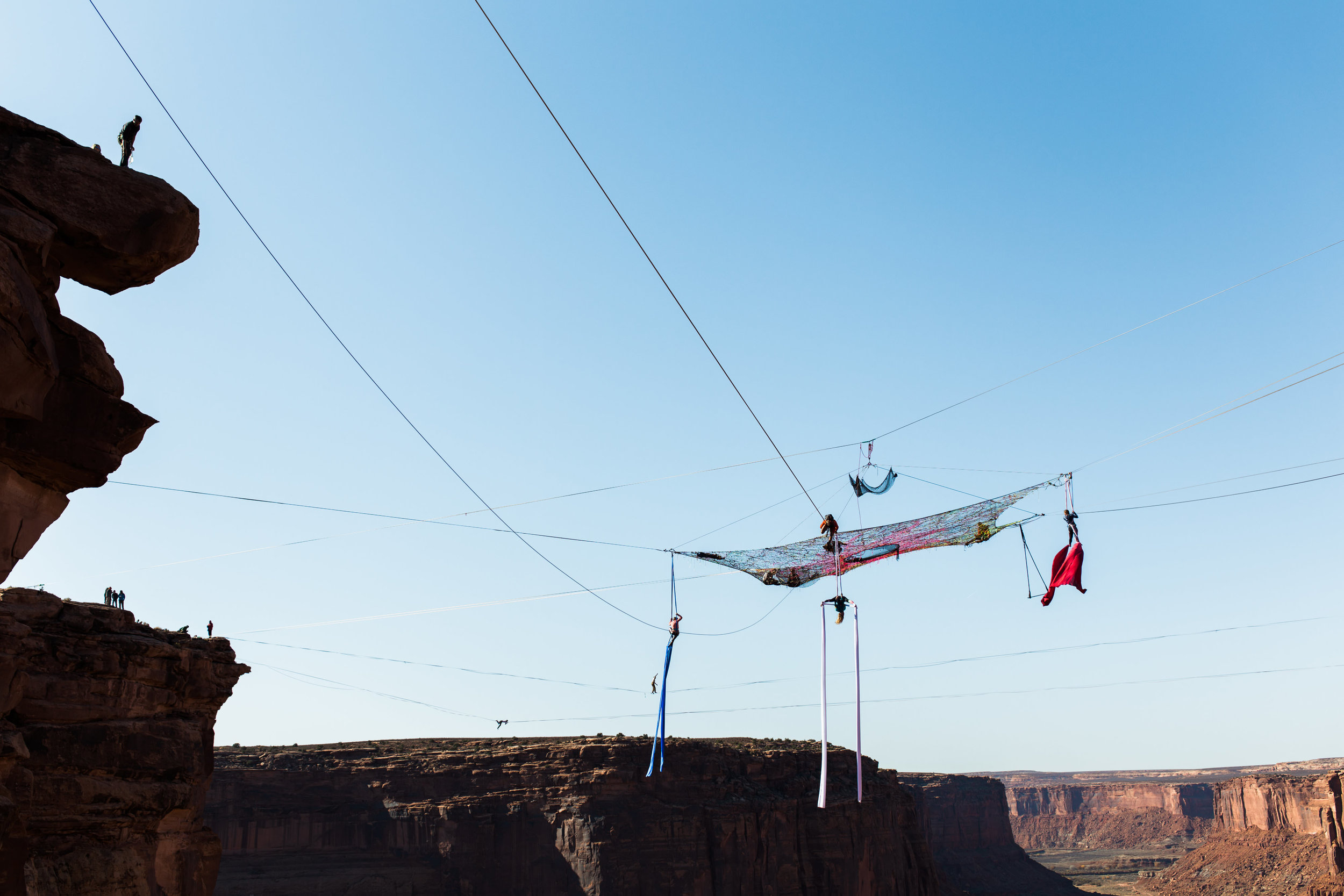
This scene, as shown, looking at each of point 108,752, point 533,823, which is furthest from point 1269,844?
point 108,752

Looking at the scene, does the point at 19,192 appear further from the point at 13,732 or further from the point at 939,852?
the point at 939,852

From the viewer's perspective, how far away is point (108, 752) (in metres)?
21.9

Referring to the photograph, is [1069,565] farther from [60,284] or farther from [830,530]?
[60,284]

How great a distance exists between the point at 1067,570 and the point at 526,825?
162 ft

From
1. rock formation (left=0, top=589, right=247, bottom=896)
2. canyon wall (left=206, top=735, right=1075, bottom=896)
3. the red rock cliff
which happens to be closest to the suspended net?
rock formation (left=0, top=589, right=247, bottom=896)

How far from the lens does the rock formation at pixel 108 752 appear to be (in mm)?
20344

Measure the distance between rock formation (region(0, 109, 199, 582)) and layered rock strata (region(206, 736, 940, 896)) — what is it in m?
54.9

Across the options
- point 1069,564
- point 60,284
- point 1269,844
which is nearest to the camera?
point 60,284

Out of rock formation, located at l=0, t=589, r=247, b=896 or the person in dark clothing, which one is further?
rock formation, located at l=0, t=589, r=247, b=896

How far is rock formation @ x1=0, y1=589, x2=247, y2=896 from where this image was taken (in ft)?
66.7

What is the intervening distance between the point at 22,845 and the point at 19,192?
21.1ft

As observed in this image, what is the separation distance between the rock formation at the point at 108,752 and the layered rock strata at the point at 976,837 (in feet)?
366

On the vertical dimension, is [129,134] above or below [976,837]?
above

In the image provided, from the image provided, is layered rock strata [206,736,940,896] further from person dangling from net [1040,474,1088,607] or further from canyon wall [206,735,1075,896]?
person dangling from net [1040,474,1088,607]
